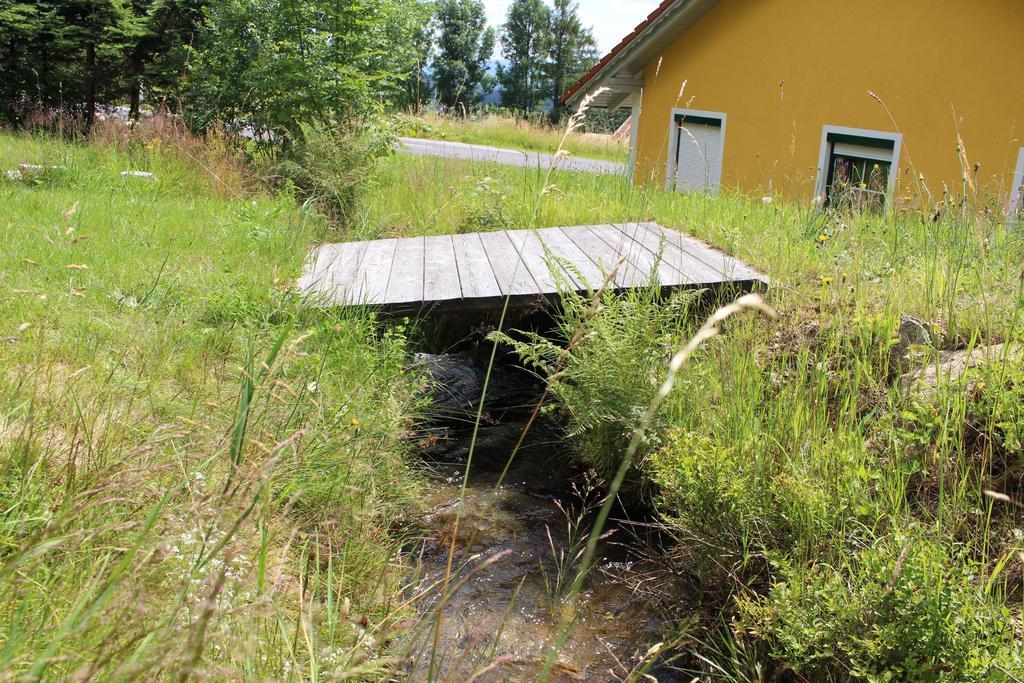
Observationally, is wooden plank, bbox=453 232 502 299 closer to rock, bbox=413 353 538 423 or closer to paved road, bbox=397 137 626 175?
rock, bbox=413 353 538 423

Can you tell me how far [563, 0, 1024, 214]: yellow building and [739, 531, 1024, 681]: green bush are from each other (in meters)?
5.71

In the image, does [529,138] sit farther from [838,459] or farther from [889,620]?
[889,620]

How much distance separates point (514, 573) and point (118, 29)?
12493mm

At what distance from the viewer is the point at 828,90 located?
1082 centimetres

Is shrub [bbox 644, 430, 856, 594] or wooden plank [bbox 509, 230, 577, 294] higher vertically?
wooden plank [bbox 509, 230, 577, 294]

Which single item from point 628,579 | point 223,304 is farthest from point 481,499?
point 223,304

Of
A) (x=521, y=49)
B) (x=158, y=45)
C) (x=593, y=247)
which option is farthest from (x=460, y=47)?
(x=593, y=247)

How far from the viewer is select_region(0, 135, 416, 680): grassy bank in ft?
4.58

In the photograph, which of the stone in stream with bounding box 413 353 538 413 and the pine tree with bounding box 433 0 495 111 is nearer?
the stone in stream with bounding box 413 353 538 413

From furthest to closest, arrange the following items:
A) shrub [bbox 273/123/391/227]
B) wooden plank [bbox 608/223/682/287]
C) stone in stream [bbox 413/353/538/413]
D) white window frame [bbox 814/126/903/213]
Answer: white window frame [bbox 814/126/903/213]
shrub [bbox 273/123/391/227]
stone in stream [bbox 413/353/538/413]
wooden plank [bbox 608/223/682/287]

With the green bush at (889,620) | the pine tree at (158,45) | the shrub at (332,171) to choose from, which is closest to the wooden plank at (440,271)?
the shrub at (332,171)

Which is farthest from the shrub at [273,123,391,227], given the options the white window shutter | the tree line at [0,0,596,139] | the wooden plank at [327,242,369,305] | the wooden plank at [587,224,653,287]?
the white window shutter

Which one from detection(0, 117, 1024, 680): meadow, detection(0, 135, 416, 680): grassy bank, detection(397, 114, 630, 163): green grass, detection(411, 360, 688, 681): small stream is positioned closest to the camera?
detection(0, 135, 416, 680): grassy bank

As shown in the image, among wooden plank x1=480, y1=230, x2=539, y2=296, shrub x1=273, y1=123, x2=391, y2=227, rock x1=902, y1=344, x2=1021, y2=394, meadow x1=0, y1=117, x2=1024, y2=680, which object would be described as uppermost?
shrub x1=273, y1=123, x2=391, y2=227
